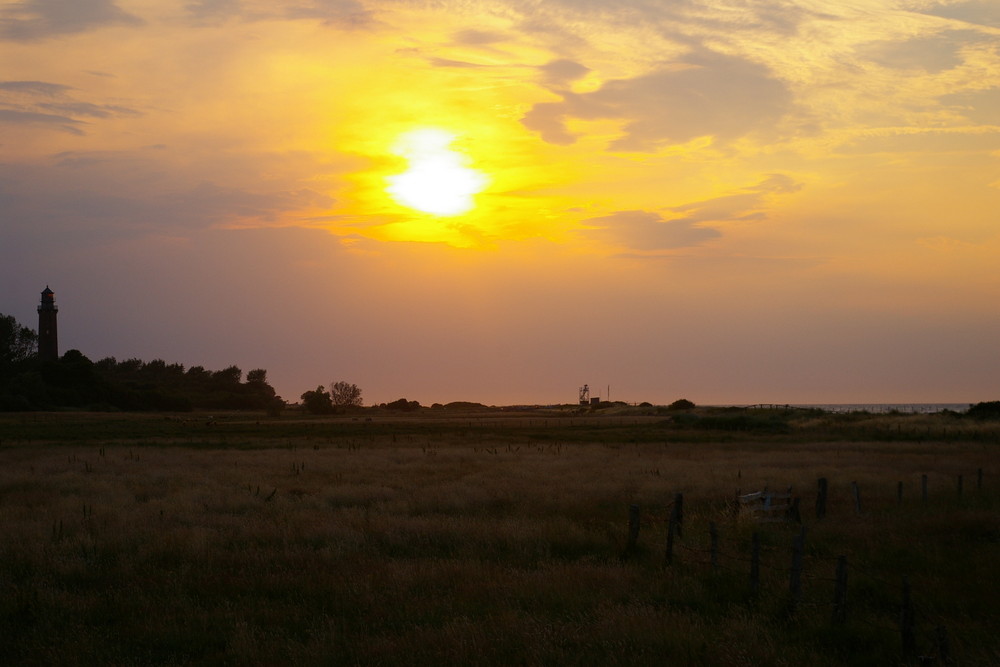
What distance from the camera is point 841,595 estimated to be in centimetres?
1070

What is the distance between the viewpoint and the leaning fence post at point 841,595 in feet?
34.9

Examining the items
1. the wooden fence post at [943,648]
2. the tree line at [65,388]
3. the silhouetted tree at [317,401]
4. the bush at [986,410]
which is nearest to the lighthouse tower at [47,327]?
the tree line at [65,388]

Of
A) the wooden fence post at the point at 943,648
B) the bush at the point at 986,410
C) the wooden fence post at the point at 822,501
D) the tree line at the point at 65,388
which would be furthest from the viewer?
the tree line at the point at 65,388

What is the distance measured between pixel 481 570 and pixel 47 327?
143 m

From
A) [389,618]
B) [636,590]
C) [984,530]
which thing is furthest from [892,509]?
[389,618]

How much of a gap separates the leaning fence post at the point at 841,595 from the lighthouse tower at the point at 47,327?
480 feet

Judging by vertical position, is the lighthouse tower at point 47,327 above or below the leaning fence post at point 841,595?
above

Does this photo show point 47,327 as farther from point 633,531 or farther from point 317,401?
point 633,531

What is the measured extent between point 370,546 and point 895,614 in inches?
374

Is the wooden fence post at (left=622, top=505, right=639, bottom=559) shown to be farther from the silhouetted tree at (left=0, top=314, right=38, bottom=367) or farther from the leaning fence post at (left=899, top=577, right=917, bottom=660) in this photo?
the silhouetted tree at (left=0, top=314, right=38, bottom=367)

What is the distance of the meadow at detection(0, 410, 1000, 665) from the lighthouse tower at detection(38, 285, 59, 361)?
392 feet

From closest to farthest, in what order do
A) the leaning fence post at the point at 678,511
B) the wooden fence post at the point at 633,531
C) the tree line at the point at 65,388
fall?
the wooden fence post at the point at 633,531 < the leaning fence post at the point at 678,511 < the tree line at the point at 65,388

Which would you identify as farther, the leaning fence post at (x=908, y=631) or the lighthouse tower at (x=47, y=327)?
the lighthouse tower at (x=47, y=327)

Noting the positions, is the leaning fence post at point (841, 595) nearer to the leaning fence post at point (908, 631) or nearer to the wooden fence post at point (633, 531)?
the leaning fence post at point (908, 631)
